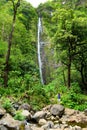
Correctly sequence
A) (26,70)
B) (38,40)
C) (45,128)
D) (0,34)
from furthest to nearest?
(38,40) < (0,34) < (26,70) < (45,128)

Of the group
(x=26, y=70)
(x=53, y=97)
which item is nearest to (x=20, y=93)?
(x=53, y=97)

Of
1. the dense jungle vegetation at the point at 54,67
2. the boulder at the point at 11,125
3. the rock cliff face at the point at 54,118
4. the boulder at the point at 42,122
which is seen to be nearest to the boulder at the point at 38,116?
the rock cliff face at the point at 54,118

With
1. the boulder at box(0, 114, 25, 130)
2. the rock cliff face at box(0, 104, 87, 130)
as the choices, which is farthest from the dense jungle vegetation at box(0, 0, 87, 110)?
the boulder at box(0, 114, 25, 130)

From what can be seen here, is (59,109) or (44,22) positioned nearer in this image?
(59,109)

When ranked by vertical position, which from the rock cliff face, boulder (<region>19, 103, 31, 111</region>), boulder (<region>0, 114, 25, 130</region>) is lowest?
the rock cliff face

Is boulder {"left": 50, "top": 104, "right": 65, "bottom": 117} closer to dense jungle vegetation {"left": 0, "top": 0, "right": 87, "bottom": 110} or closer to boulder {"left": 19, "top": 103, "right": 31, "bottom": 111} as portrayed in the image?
dense jungle vegetation {"left": 0, "top": 0, "right": 87, "bottom": 110}

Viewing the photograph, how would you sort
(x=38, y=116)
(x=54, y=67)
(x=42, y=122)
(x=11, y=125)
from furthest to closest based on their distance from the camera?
(x=54, y=67) < (x=38, y=116) < (x=42, y=122) < (x=11, y=125)

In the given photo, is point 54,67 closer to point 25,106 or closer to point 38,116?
point 25,106

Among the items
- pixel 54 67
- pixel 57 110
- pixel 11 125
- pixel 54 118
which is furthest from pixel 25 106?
pixel 54 67

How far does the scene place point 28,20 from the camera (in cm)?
6625

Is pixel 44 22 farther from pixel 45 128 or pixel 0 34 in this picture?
pixel 45 128

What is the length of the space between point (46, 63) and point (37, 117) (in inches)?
1243

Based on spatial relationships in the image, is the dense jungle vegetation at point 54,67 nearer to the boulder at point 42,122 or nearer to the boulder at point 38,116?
the boulder at point 38,116

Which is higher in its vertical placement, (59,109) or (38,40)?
(38,40)
